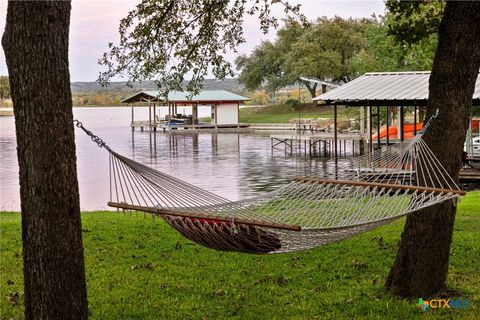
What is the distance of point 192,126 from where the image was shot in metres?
36.9

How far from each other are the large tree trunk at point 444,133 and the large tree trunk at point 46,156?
6.82 ft

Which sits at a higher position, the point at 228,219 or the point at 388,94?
the point at 388,94

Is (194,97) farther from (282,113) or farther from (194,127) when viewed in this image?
(282,113)

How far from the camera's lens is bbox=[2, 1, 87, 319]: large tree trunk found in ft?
9.77

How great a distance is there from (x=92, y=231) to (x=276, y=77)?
46.5 metres

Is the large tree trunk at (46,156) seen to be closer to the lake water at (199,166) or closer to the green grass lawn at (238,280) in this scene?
the green grass lawn at (238,280)

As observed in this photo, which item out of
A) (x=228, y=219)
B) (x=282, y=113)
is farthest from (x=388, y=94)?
(x=282, y=113)

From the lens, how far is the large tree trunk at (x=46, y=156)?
298 centimetres

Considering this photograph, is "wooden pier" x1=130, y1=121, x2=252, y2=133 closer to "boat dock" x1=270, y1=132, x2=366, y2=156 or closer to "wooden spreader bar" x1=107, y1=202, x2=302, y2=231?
"boat dock" x1=270, y1=132, x2=366, y2=156

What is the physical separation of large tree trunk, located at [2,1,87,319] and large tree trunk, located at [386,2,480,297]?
2.08 metres

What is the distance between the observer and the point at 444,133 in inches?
168

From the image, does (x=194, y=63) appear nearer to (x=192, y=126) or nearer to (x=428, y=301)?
(x=428, y=301)

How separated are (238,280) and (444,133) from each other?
1.73m

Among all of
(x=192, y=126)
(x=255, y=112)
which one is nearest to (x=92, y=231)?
(x=192, y=126)
